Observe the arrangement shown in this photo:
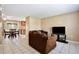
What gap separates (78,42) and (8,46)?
1.91 metres

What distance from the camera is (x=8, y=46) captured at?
9.32 ft

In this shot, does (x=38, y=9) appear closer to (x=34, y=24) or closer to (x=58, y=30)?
(x=34, y=24)

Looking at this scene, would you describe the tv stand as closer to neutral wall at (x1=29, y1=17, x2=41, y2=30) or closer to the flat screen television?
the flat screen television

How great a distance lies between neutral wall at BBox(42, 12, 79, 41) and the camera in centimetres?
283

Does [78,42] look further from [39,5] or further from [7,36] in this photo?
[7,36]

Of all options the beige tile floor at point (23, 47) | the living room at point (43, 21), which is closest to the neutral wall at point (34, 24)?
the living room at point (43, 21)

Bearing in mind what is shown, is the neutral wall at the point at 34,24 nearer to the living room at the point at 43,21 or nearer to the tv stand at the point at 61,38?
the living room at the point at 43,21

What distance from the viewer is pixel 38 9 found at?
112 inches

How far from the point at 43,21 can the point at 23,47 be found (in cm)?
95
